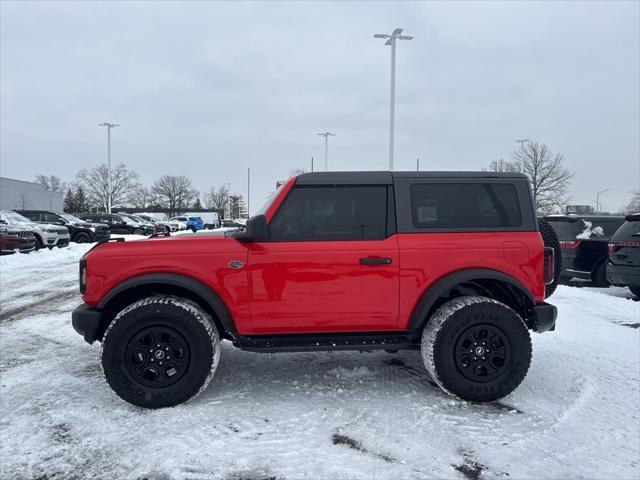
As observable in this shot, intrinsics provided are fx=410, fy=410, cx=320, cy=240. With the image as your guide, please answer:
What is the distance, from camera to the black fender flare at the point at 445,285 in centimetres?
341

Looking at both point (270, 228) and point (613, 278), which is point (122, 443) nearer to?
point (270, 228)

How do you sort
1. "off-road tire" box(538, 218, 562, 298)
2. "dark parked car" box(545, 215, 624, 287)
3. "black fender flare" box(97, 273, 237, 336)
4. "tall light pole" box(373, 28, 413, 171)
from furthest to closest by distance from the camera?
"tall light pole" box(373, 28, 413, 171)
"dark parked car" box(545, 215, 624, 287)
"off-road tire" box(538, 218, 562, 298)
"black fender flare" box(97, 273, 237, 336)

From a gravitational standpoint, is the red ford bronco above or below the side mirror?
below

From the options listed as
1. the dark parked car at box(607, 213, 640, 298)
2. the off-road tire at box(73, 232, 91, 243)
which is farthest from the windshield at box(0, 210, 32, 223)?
the dark parked car at box(607, 213, 640, 298)

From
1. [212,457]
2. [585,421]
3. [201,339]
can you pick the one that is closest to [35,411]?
[201,339]

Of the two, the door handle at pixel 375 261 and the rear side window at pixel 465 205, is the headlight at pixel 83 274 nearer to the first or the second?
the door handle at pixel 375 261

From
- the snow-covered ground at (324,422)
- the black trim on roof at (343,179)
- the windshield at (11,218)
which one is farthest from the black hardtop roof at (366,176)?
the windshield at (11,218)

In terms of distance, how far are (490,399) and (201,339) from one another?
2397 mm

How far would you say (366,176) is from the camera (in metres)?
3.63

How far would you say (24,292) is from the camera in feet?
26.3

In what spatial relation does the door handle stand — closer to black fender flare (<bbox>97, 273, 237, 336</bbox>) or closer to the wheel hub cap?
black fender flare (<bbox>97, 273, 237, 336</bbox>)

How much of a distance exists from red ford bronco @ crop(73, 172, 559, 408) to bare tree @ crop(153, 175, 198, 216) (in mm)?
89724

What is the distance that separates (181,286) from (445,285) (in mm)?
2170

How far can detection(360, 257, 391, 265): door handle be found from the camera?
3.38 meters
